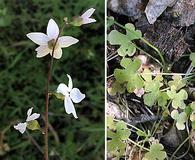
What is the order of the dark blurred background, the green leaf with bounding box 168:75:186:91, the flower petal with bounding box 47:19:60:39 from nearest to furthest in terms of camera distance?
the flower petal with bounding box 47:19:60:39 → the green leaf with bounding box 168:75:186:91 → the dark blurred background

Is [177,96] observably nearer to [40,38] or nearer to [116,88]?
[116,88]

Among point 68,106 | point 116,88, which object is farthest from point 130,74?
point 68,106

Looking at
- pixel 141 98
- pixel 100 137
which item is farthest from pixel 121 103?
pixel 100 137

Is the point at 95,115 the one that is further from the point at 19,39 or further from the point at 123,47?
the point at 123,47

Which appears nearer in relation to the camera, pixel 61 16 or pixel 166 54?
pixel 166 54

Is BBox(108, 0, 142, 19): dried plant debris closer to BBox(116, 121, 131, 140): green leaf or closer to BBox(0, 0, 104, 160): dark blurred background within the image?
BBox(116, 121, 131, 140): green leaf

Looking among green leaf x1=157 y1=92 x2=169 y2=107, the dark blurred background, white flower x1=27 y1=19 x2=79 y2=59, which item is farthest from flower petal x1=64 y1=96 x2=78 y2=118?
the dark blurred background

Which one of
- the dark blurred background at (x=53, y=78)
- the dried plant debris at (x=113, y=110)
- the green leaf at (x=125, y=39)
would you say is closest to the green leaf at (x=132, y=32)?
the green leaf at (x=125, y=39)

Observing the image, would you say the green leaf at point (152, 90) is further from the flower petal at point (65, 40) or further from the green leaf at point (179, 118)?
the flower petal at point (65, 40)
